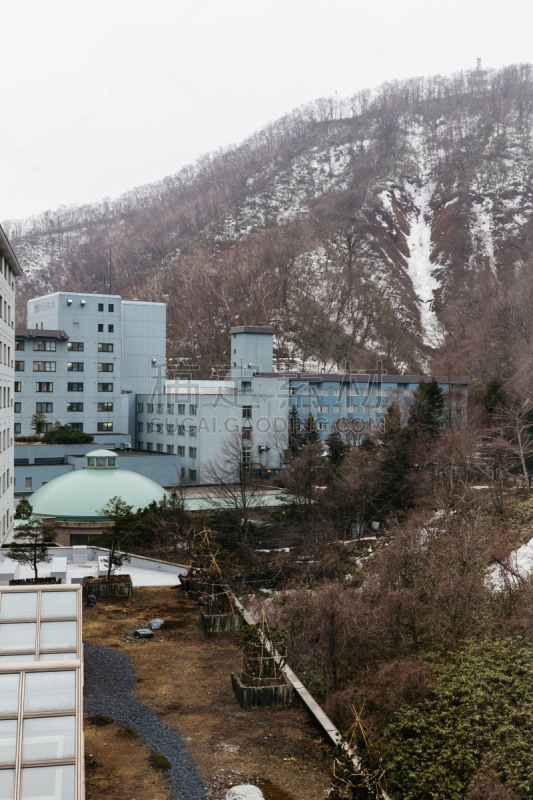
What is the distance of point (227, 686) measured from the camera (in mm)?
13945

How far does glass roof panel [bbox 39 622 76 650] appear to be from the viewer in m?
8.82

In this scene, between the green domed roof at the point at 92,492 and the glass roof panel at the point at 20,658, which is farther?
the green domed roof at the point at 92,492

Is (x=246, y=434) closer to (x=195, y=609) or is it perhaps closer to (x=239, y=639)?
(x=195, y=609)

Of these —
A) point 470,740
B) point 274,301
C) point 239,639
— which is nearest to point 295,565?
point 239,639

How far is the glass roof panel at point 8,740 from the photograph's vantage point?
20.8 ft

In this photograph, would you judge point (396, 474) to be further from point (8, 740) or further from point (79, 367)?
point (8, 740)

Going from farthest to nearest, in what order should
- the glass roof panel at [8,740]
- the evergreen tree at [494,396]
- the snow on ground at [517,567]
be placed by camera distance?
the evergreen tree at [494,396]
the snow on ground at [517,567]
the glass roof panel at [8,740]

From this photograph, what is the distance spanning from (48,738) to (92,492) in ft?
94.8

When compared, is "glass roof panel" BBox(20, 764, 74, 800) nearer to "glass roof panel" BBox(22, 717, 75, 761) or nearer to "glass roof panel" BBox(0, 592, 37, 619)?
"glass roof panel" BBox(22, 717, 75, 761)

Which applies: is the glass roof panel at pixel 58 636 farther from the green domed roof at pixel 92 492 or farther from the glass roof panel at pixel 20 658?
the green domed roof at pixel 92 492

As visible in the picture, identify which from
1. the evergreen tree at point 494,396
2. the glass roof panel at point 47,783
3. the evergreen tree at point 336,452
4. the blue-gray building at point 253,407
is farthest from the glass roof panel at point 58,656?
the evergreen tree at point 494,396

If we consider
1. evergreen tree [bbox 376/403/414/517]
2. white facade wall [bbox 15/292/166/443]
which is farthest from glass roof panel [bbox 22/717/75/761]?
white facade wall [bbox 15/292/166/443]

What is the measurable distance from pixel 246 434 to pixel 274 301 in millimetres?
44960

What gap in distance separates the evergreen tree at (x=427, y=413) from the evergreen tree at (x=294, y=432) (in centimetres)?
915
